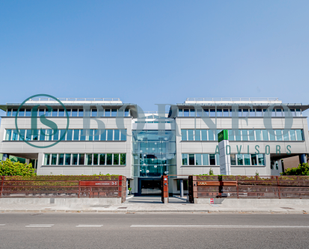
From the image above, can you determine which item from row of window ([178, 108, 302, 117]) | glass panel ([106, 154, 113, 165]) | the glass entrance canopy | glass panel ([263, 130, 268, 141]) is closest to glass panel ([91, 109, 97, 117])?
glass panel ([106, 154, 113, 165])

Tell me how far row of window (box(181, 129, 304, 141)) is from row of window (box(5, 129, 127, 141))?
10720 millimetres

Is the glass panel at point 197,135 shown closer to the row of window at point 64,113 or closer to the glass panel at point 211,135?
the glass panel at point 211,135

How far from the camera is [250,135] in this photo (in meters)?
38.5

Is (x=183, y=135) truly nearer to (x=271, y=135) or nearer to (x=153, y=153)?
(x=153, y=153)

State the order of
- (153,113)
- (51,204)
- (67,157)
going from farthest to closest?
(153,113)
(67,157)
(51,204)

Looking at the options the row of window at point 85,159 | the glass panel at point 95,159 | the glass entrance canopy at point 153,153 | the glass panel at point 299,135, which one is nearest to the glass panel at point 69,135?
the row of window at point 85,159

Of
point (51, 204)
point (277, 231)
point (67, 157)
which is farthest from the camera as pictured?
point (67, 157)

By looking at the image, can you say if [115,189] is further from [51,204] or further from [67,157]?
[67,157]

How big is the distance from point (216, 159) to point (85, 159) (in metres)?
19.8

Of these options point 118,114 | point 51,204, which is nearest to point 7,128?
point 118,114

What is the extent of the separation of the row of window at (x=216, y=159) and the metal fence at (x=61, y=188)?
19.3m

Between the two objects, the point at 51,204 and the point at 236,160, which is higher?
the point at 236,160

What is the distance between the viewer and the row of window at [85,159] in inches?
1470

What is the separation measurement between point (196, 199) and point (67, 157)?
24.2 m
